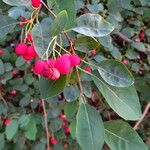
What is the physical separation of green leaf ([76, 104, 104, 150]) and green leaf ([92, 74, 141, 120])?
0.05m

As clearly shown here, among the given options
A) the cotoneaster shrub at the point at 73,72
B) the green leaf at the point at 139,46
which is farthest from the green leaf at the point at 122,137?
the green leaf at the point at 139,46

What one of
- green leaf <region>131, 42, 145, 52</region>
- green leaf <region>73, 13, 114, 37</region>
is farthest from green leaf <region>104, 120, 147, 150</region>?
green leaf <region>131, 42, 145, 52</region>

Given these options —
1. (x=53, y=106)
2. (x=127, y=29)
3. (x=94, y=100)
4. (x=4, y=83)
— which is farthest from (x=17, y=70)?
(x=127, y=29)

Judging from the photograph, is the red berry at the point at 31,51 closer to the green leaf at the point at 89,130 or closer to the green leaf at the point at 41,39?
the green leaf at the point at 41,39

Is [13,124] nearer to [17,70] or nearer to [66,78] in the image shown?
[17,70]

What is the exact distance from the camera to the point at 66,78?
0.83 m

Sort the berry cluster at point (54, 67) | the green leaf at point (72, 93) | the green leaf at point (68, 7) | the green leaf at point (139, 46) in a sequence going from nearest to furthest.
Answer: the berry cluster at point (54, 67) < the green leaf at point (68, 7) < the green leaf at point (72, 93) < the green leaf at point (139, 46)

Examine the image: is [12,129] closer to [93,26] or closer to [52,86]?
[52,86]

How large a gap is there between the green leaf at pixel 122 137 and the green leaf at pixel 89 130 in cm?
7

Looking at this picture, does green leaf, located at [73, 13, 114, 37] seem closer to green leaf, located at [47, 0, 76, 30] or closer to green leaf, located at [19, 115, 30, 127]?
green leaf, located at [47, 0, 76, 30]

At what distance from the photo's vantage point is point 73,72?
928mm

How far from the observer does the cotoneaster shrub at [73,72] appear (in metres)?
0.80

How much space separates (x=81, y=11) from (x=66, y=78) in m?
0.78

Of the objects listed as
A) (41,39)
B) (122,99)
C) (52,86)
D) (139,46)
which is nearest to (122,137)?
(122,99)
